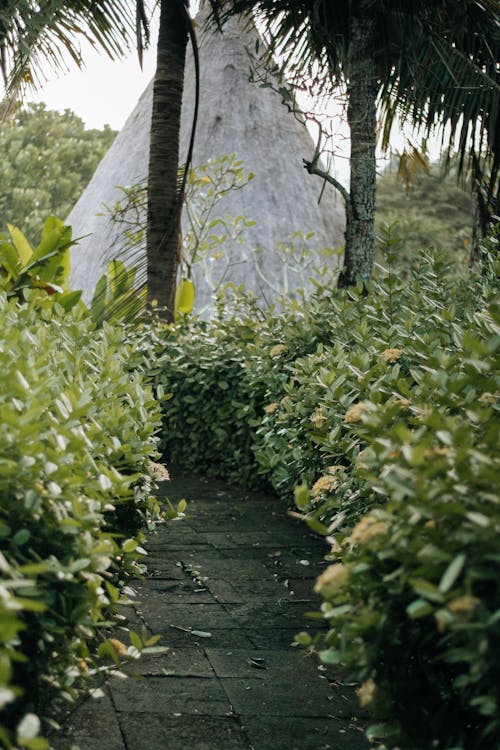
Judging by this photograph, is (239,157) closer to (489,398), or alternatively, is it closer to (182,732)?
(489,398)

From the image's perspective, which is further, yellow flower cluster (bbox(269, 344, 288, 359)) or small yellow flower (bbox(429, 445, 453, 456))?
yellow flower cluster (bbox(269, 344, 288, 359))

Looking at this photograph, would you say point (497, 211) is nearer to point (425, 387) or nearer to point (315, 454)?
point (315, 454)

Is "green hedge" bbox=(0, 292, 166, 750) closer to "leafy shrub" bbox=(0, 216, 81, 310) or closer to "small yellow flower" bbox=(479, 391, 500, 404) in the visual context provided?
"small yellow flower" bbox=(479, 391, 500, 404)

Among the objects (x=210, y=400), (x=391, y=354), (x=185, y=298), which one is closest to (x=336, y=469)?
(x=391, y=354)

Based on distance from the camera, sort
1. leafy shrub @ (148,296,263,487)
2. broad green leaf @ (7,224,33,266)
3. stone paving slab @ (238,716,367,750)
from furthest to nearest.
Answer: broad green leaf @ (7,224,33,266)
leafy shrub @ (148,296,263,487)
stone paving slab @ (238,716,367,750)

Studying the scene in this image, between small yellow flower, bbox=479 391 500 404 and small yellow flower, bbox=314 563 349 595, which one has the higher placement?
small yellow flower, bbox=479 391 500 404

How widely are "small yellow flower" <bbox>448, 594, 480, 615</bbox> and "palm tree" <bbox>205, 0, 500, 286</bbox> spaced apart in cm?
553

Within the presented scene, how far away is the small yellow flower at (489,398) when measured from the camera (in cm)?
221

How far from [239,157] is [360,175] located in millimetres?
8747

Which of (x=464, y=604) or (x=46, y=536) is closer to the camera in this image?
(x=464, y=604)

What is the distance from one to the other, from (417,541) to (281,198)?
14.2 metres

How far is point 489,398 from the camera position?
7.38ft

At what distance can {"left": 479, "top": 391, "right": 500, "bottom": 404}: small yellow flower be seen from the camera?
2213 mm

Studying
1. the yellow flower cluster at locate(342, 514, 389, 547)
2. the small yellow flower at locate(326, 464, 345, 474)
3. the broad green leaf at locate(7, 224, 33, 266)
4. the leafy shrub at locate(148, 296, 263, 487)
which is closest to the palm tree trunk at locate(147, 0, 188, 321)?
the leafy shrub at locate(148, 296, 263, 487)
